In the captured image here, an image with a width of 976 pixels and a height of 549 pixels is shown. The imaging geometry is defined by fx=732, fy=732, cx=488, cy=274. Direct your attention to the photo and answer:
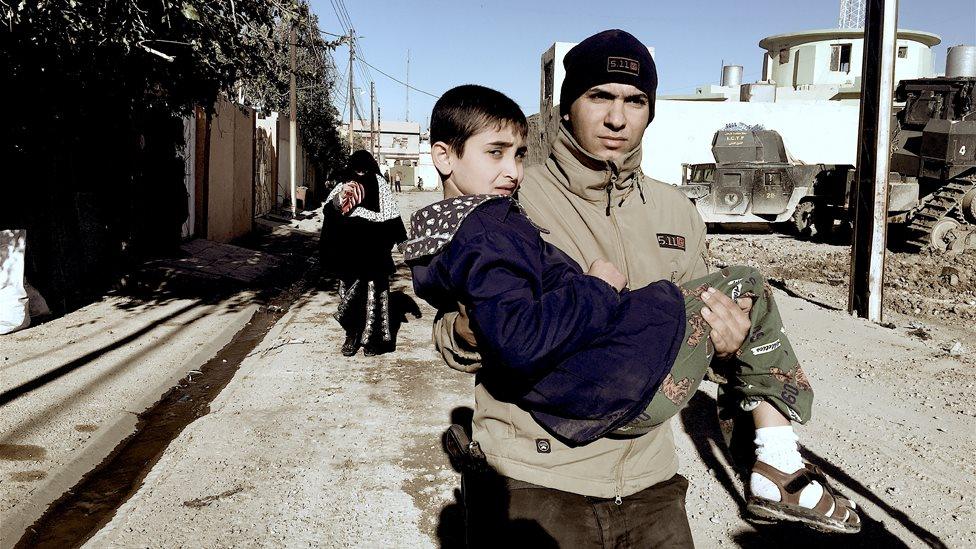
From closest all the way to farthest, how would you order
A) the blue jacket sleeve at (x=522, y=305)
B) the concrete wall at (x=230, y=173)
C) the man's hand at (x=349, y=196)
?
the blue jacket sleeve at (x=522, y=305), the man's hand at (x=349, y=196), the concrete wall at (x=230, y=173)

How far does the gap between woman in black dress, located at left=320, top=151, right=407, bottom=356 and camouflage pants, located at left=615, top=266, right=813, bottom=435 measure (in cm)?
489

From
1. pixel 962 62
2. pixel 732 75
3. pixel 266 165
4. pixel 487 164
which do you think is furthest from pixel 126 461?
pixel 732 75

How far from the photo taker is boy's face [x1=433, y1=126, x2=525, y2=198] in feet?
5.69

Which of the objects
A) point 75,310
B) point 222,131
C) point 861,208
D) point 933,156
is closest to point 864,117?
point 861,208

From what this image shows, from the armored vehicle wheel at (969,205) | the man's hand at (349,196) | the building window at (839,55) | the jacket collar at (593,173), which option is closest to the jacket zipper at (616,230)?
the jacket collar at (593,173)

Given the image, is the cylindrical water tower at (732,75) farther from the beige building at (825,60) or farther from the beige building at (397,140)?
the beige building at (397,140)

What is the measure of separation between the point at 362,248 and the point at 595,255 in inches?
190

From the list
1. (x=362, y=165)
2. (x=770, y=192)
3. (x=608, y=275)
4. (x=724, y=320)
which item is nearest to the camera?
(x=608, y=275)

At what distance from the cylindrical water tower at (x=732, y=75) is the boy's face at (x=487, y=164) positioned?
50384 millimetres

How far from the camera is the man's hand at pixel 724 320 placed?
1575mm

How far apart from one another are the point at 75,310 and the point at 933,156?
49.6 feet

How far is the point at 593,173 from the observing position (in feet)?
5.81

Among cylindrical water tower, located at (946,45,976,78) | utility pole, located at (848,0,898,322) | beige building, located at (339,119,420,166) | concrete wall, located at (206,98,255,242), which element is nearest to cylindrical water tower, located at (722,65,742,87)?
cylindrical water tower, located at (946,45,976,78)

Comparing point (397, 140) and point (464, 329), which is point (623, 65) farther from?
point (397, 140)
